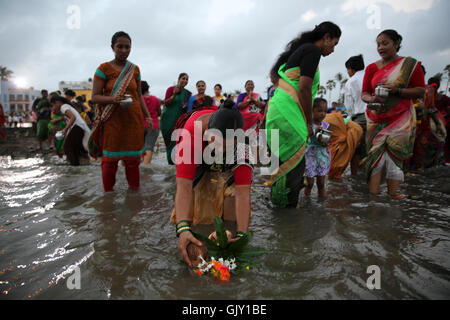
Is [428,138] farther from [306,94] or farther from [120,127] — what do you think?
[120,127]

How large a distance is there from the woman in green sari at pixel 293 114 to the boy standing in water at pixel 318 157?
2.34 ft

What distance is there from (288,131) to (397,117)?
1583 mm

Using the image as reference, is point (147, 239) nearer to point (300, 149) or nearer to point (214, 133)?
point (214, 133)

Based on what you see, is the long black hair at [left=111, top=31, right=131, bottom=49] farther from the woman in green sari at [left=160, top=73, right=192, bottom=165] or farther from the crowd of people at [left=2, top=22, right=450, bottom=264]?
the woman in green sari at [left=160, top=73, right=192, bottom=165]

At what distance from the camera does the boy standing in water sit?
3355 millimetres

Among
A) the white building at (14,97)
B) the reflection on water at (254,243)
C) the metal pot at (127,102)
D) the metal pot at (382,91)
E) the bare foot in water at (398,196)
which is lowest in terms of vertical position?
the reflection on water at (254,243)

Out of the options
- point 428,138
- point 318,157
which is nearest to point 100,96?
point 318,157

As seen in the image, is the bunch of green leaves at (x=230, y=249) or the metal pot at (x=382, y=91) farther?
the metal pot at (x=382, y=91)

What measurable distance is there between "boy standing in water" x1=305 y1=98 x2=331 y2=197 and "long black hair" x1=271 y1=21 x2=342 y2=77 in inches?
35.1

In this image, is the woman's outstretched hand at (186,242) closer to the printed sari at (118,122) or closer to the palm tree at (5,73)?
the printed sari at (118,122)

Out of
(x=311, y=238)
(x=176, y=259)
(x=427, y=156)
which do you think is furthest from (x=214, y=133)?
(x=427, y=156)

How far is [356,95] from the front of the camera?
4590mm

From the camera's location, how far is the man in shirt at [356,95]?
4.51 m

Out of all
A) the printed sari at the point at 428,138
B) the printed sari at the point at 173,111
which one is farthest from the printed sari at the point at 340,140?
the printed sari at the point at 173,111
